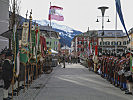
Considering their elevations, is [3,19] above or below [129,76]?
above

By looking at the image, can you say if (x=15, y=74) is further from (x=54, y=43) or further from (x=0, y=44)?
(x=54, y=43)

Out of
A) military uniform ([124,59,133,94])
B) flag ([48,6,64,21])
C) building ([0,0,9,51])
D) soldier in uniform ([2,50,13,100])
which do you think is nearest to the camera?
soldier in uniform ([2,50,13,100])

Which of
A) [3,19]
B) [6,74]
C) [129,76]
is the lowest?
[129,76]

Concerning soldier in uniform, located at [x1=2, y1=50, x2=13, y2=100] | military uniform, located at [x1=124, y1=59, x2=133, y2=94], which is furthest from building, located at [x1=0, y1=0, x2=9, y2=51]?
military uniform, located at [x1=124, y1=59, x2=133, y2=94]

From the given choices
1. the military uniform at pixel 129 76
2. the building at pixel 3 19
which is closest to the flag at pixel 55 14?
the building at pixel 3 19

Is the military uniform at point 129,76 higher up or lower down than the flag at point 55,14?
lower down

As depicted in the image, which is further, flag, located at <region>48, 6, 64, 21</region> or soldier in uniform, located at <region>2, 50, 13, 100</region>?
flag, located at <region>48, 6, 64, 21</region>

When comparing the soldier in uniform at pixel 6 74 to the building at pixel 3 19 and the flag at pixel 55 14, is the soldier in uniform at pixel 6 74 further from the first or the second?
the flag at pixel 55 14

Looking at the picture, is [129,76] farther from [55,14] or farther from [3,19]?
[55,14]

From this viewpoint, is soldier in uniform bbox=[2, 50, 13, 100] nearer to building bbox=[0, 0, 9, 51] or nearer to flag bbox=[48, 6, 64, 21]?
building bbox=[0, 0, 9, 51]

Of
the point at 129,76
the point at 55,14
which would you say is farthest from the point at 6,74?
the point at 55,14

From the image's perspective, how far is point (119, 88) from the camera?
1259cm

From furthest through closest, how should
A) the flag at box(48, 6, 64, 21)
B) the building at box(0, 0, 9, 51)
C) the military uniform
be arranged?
the flag at box(48, 6, 64, 21) < the building at box(0, 0, 9, 51) < the military uniform

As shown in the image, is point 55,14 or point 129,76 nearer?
point 129,76
